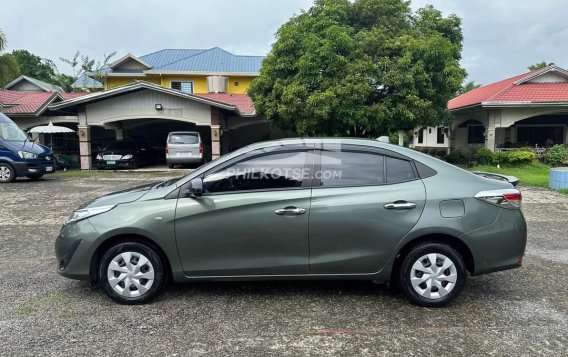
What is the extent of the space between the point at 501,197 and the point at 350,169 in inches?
56.1

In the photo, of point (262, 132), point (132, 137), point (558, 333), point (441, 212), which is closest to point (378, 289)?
point (441, 212)

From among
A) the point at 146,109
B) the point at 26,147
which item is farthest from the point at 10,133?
the point at 146,109

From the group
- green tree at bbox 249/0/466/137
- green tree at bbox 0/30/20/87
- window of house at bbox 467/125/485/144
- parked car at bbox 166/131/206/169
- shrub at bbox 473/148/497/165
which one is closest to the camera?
green tree at bbox 249/0/466/137

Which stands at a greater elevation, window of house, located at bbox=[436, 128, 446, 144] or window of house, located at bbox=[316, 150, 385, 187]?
window of house, located at bbox=[436, 128, 446, 144]

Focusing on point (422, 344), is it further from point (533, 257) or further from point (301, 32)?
point (301, 32)

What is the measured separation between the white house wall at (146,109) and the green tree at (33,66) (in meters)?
26.8

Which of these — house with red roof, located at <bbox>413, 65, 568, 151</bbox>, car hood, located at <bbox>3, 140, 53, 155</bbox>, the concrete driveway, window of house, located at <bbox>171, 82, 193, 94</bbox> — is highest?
window of house, located at <bbox>171, 82, 193, 94</bbox>

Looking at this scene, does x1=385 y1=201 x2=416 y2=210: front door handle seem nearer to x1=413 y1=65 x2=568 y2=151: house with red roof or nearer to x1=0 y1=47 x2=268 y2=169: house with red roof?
x1=0 y1=47 x2=268 y2=169: house with red roof

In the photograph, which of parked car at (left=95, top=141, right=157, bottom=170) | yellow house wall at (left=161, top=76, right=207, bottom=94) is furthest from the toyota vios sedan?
yellow house wall at (left=161, top=76, right=207, bottom=94)

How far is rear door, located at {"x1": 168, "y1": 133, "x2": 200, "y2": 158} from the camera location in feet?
57.7

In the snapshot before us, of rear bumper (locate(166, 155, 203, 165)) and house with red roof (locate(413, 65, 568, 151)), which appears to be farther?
house with red roof (locate(413, 65, 568, 151))

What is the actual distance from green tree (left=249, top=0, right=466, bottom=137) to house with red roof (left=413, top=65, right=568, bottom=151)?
13.5 ft

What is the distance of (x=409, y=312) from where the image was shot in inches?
149

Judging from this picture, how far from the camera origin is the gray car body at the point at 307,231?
12.5 feet
